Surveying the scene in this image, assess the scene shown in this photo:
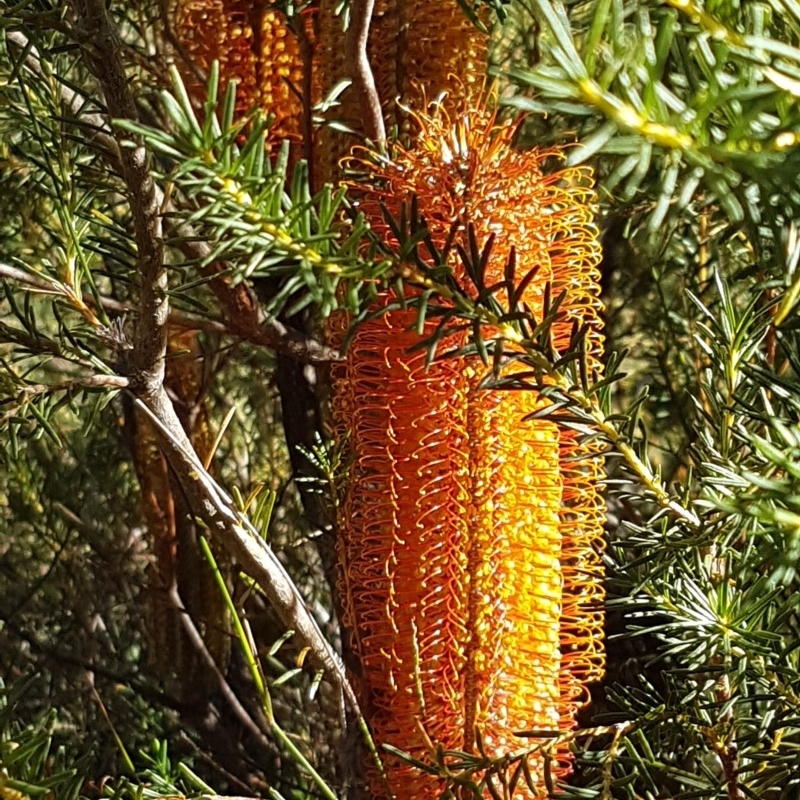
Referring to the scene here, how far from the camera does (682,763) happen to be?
→ 45cm

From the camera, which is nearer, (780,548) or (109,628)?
(780,548)

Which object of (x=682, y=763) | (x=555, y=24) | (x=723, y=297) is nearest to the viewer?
(x=555, y=24)

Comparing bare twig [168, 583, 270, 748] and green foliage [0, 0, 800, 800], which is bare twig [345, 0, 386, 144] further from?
→ bare twig [168, 583, 270, 748]

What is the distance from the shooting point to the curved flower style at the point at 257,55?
40cm

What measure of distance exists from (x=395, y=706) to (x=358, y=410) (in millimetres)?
100

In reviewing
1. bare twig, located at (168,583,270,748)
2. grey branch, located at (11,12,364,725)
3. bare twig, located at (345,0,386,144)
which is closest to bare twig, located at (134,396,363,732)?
grey branch, located at (11,12,364,725)

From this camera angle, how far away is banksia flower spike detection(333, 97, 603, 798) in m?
0.29

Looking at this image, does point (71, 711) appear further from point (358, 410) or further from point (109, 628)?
point (358, 410)

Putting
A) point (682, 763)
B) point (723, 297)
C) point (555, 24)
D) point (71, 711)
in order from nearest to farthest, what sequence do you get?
point (555, 24) < point (723, 297) < point (682, 763) < point (71, 711)

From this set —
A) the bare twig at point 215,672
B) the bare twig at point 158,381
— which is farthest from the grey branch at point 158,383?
the bare twig at point 215,672

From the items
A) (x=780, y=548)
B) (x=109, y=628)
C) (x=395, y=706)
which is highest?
(x=780, y=548)

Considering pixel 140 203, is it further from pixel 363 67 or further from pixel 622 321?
pixel 622 321

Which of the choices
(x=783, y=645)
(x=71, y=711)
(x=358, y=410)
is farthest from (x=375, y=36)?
(x=71, y=711)

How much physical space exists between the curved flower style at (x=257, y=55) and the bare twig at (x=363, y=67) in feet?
0.32
